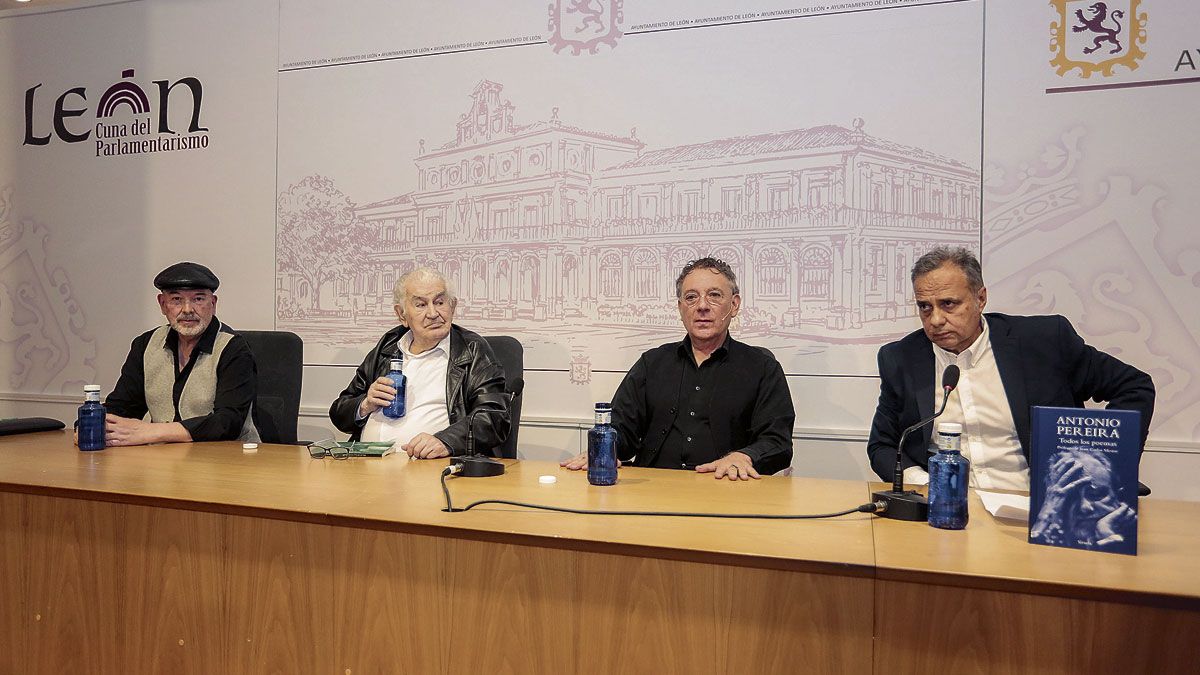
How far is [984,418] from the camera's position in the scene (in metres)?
2.31

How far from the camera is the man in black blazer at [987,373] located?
226 cm

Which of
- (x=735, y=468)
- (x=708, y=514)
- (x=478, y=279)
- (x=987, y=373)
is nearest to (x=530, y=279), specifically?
(x=478, y=279)

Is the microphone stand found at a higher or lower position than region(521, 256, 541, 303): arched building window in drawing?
lower

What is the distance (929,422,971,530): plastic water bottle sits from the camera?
1.55 meters

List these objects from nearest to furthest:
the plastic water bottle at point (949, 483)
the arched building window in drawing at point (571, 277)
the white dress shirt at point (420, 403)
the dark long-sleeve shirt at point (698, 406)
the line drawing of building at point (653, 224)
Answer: the plastic water bottle at point (949, 483) → the dark long-sleeve shirt at point (698, 406) → the white dress shirt at point (420, 403) → the line drawing of building at point (653, 224) → the arched building window in drawing at point (571, 277)

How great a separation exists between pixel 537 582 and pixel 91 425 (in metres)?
1.74

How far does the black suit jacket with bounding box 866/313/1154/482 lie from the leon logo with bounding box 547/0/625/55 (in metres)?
2.05

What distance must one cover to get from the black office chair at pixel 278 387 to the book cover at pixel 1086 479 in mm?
2526

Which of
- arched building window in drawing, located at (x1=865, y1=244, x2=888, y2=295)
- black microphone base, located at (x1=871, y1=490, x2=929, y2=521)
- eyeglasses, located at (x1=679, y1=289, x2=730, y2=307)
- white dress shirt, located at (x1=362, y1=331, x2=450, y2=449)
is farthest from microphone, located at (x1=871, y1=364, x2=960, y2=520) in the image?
arched building window in drawing, located at (x1=865, y1=244, x2=888, y2=295)

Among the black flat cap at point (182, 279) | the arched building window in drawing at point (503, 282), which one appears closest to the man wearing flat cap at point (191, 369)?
the black flat cap at point (182, 279)

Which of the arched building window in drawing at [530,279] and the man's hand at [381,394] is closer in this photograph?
the man's hand at [381,394]

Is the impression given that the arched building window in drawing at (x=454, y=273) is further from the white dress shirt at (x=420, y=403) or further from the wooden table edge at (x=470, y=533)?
the wooden table edge at (x=470, y=533)

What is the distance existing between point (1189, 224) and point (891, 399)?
5.09 ft

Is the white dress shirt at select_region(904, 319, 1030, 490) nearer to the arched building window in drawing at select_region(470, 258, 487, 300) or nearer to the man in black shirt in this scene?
the man in black shirt
